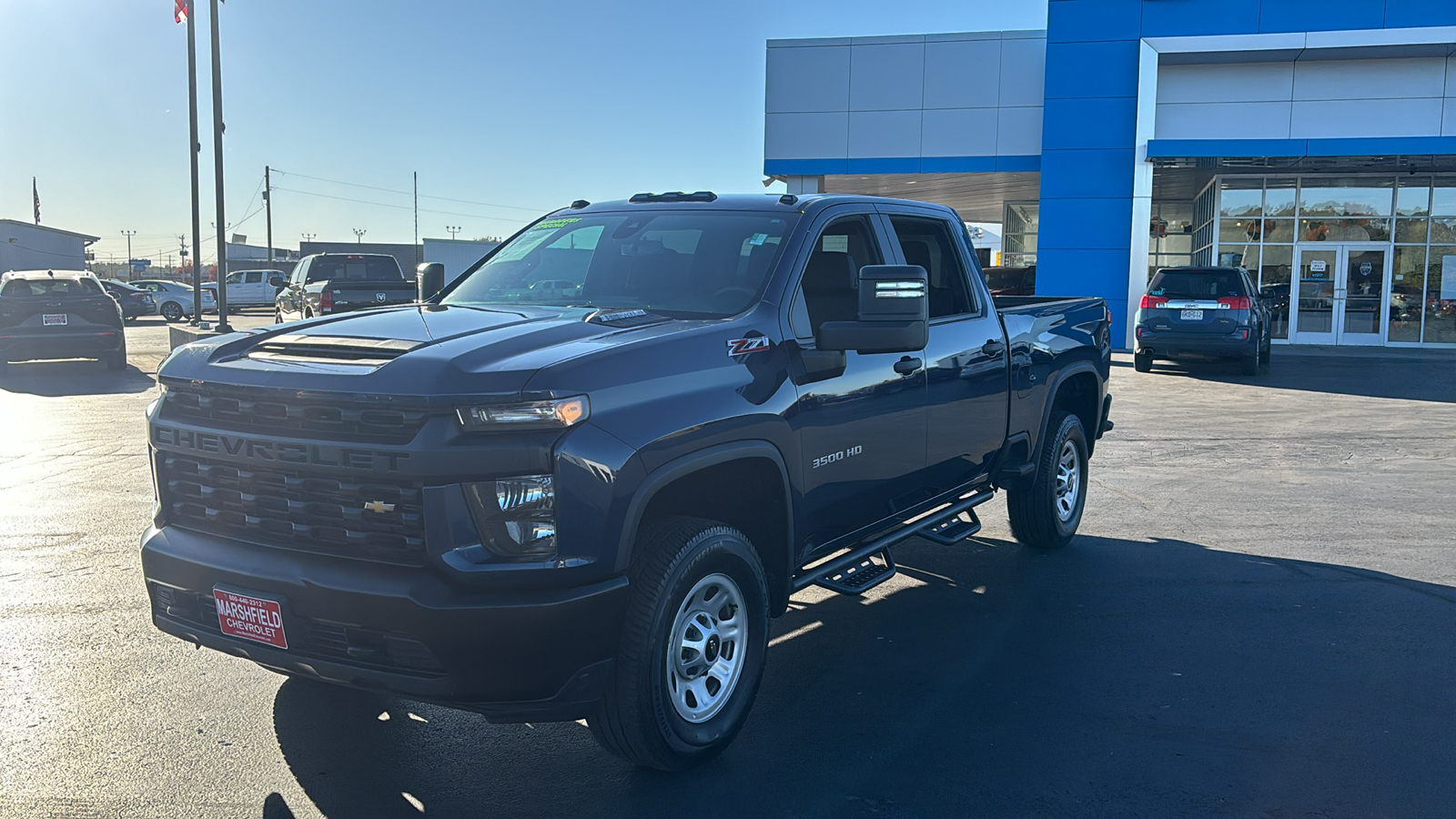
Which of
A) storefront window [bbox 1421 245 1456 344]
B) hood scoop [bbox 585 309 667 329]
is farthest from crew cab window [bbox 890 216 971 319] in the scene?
storefront window [bbox 1421 245 1456 344]

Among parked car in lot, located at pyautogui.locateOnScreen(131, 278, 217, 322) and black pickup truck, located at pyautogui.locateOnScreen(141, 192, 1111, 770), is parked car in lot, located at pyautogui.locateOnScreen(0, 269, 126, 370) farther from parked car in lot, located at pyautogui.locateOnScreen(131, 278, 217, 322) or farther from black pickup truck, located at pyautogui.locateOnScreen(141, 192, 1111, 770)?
parked car in lot, located at pyautogui.locateOnScreen(131, 278, 217, 322)

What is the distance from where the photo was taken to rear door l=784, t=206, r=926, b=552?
4387 millimetres

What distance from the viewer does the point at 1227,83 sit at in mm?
24531

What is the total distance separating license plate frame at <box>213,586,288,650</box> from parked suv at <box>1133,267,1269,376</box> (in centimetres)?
1746

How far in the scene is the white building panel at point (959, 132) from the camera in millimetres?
26266

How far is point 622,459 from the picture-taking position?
3408 millimetres

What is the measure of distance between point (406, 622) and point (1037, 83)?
Answer: 82.5ft

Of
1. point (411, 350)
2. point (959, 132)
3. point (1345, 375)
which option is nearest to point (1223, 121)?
point (959, 132)

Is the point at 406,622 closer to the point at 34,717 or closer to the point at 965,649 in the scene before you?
the point at 34,717

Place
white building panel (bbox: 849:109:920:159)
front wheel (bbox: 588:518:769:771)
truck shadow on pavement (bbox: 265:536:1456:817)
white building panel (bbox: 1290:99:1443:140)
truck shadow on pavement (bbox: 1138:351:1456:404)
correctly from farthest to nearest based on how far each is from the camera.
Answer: white building panel (bbox: 849:109:920:159), white building panel (bbox: 1290:99:1443:140), truck shadow on pavement (bbox: 1138:351:1456:404), truck shadow on pavement (bbox: 265:536:1456:817), front wheel (bbox: 588:518:769:771)

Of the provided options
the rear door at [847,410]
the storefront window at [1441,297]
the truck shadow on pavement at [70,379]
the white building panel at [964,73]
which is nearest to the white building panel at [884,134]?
the white building panel at [964,73]

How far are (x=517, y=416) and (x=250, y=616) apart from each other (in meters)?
1.07

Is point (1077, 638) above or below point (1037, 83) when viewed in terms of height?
below

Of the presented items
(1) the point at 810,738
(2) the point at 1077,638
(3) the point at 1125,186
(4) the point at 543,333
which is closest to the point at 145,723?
(4) the point at 543,333
